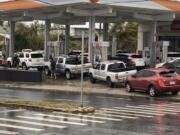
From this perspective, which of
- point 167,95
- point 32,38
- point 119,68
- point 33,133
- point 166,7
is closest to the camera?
point 33,133

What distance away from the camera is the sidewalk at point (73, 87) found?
3237cm

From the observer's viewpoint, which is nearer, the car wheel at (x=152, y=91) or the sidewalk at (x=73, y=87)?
the car wheel at (x=152, y=91)

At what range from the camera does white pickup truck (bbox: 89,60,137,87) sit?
116ft

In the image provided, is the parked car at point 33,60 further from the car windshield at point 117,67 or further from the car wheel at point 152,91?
the car wheel at point 152,91

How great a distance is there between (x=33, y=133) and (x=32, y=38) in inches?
3183

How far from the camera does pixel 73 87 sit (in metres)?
37.2

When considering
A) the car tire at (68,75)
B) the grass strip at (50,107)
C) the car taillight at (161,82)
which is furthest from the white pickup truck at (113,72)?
the grass strip at (50,107)

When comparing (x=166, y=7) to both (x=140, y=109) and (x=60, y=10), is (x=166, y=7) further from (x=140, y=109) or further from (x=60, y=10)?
(x=140, y=109)

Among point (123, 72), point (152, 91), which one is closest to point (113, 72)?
point (123, 72)

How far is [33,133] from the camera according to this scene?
13.9 m

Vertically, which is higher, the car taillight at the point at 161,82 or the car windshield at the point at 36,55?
the car windshield at the point at 36,55

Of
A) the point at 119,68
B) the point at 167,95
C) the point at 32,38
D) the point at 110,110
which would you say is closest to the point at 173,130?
the point at 110,110

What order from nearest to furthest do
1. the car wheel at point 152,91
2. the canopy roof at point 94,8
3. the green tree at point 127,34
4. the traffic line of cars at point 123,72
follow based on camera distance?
1. the traffic line of cars at point 123,72
2. the car wheel at point 152,91
3. the canopy roof at point 94,8
4. the green tree at point 127,34

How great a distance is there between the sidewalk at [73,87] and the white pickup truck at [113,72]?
58 cm
